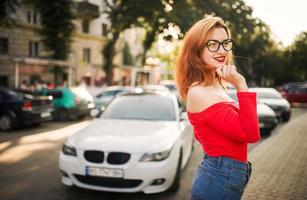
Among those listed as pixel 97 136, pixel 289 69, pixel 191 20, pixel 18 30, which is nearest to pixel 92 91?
pixel 18 30

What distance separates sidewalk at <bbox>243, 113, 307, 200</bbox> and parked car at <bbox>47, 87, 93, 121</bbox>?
31.0 ft

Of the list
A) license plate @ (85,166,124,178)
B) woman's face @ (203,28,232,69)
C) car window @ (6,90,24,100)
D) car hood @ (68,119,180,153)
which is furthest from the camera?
car window @ (6,90,24,100)

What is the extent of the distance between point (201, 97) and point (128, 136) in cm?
359

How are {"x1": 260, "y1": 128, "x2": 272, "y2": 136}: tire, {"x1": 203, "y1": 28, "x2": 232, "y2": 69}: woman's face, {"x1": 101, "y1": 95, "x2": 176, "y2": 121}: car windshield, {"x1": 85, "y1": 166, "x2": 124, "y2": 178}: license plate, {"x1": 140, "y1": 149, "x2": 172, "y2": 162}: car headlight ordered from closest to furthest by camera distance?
{"x1": 203, "y1": 28, "x2": 232, "y2": 69}: woman's face < {"x1": 85, "y1": 166, "x2": 124, "y2": 178}: license plate < {"x1": 140, "y1": 149, "x2": 172, "y2": 162}: car headlight < {"x1": 101, "y1": 95, "x2": 176, "y2": 121}: car windshield < {"x1": 260, "y1": 128, "x2": 272, "y2": 136}: tire

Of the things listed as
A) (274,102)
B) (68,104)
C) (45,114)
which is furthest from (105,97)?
(274,102)

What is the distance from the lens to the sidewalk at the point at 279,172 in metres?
5.12

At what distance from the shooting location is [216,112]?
2170mm

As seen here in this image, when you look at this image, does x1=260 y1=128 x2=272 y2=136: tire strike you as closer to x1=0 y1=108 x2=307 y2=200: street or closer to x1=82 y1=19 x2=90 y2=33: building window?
x1=0 y1=108 x2=307 y2=200: street

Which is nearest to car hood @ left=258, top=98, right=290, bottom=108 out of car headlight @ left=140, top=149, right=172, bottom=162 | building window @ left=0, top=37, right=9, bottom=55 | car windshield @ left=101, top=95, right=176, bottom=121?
car windshield @ left=101, top=95, right=176, bottom=121

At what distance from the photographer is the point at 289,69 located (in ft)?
156

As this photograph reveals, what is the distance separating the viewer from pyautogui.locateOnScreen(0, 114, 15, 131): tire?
43.8 ft

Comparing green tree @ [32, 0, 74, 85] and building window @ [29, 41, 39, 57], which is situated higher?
green tree @ [32, 0, 74, 85]

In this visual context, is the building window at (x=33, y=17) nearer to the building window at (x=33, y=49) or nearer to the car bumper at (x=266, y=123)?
the building window at (x=33, y=49)

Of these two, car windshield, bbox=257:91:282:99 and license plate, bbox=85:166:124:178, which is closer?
license plate, bbox=85:166:124:178
